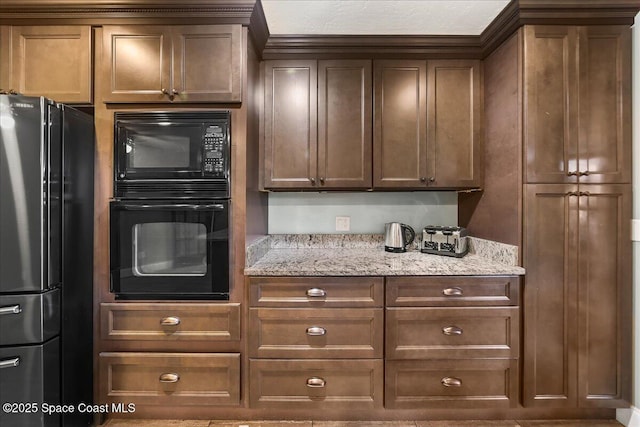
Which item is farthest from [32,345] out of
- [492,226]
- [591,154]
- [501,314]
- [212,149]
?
[591,154]

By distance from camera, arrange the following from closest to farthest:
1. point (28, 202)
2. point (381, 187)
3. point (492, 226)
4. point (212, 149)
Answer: point (28, 202), point (212, 149), point (492, 226), point (381, 187)

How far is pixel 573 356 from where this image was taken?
1.74m

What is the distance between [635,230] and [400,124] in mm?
1441

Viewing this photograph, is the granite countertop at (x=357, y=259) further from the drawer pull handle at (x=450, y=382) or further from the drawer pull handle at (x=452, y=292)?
the drawer pull handle at (x=450, y=382)

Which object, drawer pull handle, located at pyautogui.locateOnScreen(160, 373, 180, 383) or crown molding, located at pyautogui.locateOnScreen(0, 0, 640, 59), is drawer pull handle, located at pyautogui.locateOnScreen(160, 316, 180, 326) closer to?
drawer pull handle, located at pyautogui.locateOnScreen(160, 373, 180, 383)

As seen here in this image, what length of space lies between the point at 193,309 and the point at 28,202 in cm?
91

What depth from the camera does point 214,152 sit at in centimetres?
170

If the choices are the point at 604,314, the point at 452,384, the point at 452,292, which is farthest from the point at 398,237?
the point at 604,314

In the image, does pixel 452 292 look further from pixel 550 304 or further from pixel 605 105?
pixel 605 105

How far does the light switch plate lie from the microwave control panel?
2.28m

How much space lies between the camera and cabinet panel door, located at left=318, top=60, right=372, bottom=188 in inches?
83.3

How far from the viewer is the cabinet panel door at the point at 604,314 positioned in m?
1.74

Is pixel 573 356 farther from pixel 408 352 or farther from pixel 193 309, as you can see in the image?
pixel 193 309

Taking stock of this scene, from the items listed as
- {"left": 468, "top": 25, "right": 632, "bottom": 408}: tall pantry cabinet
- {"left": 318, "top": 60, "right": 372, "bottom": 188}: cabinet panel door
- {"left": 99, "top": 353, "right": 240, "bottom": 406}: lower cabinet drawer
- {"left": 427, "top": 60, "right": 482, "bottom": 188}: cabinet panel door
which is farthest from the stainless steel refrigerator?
{"left": 468, "top": 25, "right": 632, "bottom": 408}: tall pantry cabinet
